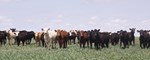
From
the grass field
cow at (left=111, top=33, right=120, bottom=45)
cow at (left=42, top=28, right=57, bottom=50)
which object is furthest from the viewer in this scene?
cow at (left=111, top=33, right=120, bottom=45)

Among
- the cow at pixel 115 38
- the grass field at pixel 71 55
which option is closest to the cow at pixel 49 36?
the grass field at pixel 71 55

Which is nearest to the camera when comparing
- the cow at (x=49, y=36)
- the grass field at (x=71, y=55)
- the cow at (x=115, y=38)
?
the grass field at (x=71, y=55)

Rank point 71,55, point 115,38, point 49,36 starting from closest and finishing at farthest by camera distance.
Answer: point 71,55
point 49,36
point 115,38

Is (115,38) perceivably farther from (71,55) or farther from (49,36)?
(71,55)

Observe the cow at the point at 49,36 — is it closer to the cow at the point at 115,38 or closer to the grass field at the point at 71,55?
the grass field at the point at 71,55

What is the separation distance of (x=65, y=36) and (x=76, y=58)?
47.1 feet

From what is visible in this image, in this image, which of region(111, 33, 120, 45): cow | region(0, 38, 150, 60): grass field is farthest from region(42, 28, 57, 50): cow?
region(111, 33, 120, 45): cow

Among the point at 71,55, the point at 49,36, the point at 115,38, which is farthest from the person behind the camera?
the point at 115,38

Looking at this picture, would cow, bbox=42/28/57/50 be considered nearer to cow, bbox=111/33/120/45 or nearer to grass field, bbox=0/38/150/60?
grass field, bbox=0/38/150/60

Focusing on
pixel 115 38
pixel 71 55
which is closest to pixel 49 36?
pixel 71 55

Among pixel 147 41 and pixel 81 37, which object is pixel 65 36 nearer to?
pixel 81 37

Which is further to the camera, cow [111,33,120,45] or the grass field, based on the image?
cow [111,33,120,45]

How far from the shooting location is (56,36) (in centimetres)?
3672

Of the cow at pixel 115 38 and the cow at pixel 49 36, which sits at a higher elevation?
the cow at pixel 49 36
